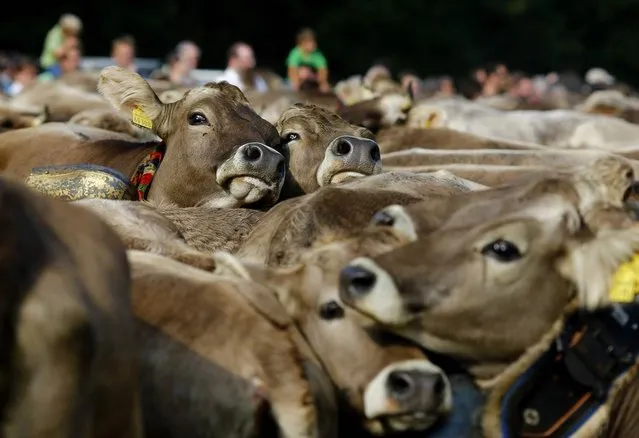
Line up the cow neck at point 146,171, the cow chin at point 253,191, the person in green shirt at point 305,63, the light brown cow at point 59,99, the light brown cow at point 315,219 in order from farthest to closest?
the person in green shirt at point 305,63
the light brown cow at point 59,99
the cow neck at point 146,171
the cow chin at point 253,191
the light brown cow at point 315,219

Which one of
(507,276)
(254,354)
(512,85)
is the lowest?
(512,85)

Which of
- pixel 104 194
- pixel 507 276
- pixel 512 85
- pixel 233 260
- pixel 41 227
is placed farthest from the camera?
pixel 512 85

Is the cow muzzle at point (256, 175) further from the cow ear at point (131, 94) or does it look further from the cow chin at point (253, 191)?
the cow ear at point (131, 94)

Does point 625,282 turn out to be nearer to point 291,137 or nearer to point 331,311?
point 331,311

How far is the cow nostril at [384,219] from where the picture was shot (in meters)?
4.45

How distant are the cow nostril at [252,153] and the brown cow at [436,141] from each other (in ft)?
10.4

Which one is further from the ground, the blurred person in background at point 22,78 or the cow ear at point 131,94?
the cow ear at point 131,94

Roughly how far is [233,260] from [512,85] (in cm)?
2287

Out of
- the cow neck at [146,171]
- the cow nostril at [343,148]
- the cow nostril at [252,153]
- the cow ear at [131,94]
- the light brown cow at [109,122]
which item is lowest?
the light brown cow at [109,122]

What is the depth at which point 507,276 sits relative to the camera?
409 cm

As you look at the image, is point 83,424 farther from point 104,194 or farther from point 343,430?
point 104,194

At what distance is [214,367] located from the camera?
12.7 ft

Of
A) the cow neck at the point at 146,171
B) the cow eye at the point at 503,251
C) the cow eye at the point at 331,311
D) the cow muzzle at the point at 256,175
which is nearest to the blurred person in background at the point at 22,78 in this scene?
the cow neck at the point at 146,171

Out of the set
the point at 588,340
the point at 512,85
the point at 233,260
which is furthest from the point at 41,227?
the point at 512,85
